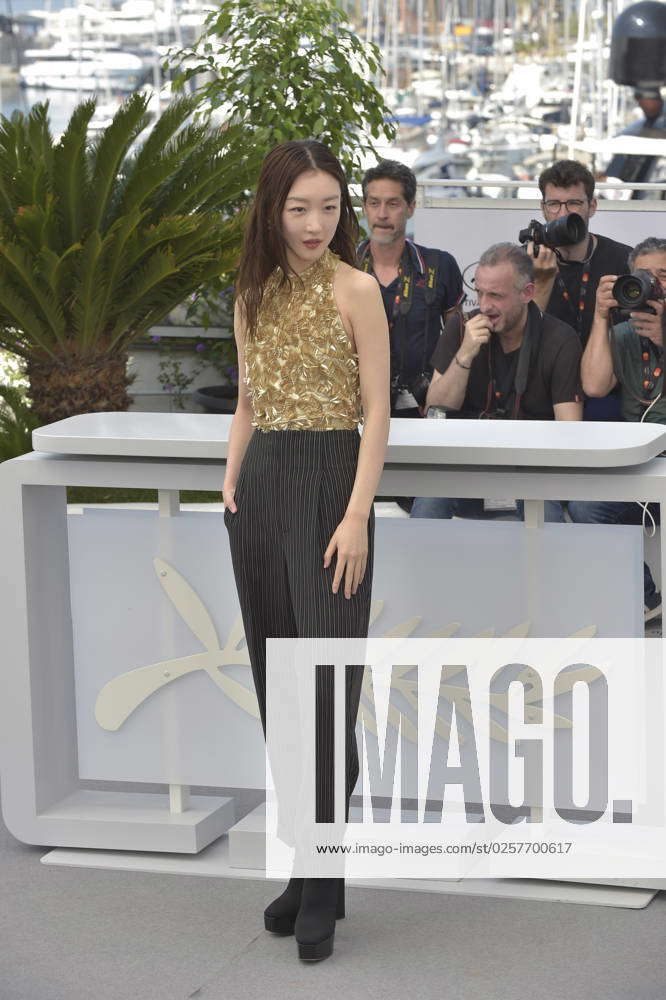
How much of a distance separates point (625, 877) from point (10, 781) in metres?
1.61

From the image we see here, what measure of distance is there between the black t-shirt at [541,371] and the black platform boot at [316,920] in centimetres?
206

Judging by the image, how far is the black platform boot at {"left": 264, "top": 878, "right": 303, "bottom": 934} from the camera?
3.29 metres

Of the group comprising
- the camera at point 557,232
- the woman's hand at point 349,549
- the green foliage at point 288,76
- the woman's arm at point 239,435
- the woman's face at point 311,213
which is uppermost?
the green foliage at point 288,76

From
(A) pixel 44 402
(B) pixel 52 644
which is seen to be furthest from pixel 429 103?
(B) pixel 52 644

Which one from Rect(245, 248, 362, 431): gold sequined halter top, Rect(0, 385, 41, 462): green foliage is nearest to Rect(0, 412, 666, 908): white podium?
Rect(245, 248, 362, 431): gold sequined halter top

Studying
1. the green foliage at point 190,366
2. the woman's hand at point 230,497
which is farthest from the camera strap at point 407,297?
the green foliage at point 190,366

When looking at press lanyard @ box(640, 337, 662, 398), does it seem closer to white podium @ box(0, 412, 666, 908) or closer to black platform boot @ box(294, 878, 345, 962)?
white podium @ box(0, 412, 666, 908)

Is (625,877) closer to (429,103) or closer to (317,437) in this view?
(317,437)

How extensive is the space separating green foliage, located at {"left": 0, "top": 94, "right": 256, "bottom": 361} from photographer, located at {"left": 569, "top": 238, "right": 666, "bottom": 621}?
3.25 meters

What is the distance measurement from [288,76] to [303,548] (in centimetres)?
616

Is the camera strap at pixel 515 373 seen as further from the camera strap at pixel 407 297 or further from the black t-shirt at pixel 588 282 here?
the camera strap at pixel 407 297

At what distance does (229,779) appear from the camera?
3.74 metres

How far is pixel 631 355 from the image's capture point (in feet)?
16.3

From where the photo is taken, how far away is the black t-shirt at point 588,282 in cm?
539
